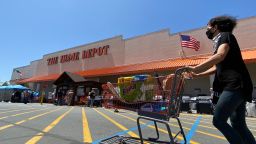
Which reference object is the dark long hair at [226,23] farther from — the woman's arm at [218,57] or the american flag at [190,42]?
the american flag at [190,42]

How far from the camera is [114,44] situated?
35.2 metres

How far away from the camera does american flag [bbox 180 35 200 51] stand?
→ 25.3m

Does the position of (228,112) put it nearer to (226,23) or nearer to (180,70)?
(180,70)

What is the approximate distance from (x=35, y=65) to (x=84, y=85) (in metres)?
23.4

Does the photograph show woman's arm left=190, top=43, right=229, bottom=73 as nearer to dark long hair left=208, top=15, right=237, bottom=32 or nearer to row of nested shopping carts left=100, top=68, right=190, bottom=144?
dark long hair left=208, top=15, right=237, bottom=32

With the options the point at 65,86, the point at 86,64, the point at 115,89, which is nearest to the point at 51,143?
the point at 115,89

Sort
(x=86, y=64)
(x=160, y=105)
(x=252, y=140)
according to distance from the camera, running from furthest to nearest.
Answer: (x=86, y=64) < (x=160, y=105) < (x=252, y=140)

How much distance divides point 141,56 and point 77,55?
1247 centimetres

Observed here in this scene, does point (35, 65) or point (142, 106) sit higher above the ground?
point (35, 65)

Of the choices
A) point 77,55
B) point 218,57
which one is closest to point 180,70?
point 218,57

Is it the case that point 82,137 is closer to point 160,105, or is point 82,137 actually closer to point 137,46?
point 160,105

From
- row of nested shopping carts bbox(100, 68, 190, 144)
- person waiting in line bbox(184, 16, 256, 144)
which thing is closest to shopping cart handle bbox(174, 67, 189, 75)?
row of nested shopping carts bbox(100, 68, 190, 144)

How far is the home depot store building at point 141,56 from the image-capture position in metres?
23.3

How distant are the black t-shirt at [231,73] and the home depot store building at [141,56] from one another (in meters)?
17.2
